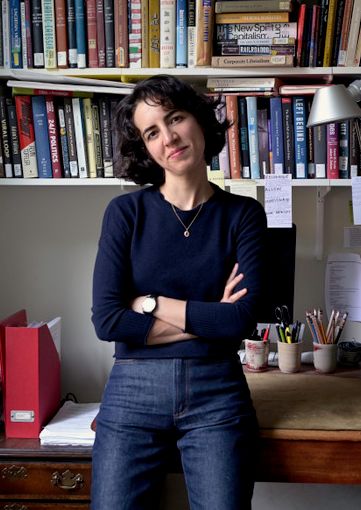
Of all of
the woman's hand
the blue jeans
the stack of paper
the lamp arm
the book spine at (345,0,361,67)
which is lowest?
the stack of paper

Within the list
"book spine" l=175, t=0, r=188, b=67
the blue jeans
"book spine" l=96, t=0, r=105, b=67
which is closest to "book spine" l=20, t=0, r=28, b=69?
"book spine" l=96, t=0, r=105, b=67

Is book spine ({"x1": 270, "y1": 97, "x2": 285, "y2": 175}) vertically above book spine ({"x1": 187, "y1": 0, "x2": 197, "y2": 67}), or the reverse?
book spine ({"x1": 187, "y1": 0, "x2": 197, "y2": 67})

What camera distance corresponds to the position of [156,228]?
1.42 m

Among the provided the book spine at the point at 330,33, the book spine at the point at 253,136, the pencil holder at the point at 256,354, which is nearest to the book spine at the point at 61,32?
the book spine at the point at 253,136

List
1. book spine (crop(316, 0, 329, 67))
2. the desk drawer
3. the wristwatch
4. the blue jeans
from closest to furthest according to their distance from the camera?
the blue jeans < the wristwatch < the desk drawer < book spine (crop(316, 0, 329, 67))

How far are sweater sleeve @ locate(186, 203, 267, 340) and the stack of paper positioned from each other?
0.50 metres

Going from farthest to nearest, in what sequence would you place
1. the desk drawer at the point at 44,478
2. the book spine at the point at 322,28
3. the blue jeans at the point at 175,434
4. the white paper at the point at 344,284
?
1. the white paper at the point at 344,284
2. the book spine at the point at 322,28
3. the desk drawer at the point at 44,478
4. the blue jeans at the point at 175,434

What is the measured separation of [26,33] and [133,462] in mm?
1269

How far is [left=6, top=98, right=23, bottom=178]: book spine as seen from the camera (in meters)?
1.85

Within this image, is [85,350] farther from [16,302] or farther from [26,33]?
[26,33]

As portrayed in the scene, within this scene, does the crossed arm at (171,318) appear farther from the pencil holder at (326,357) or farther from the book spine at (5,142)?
the book spine at (5,142)

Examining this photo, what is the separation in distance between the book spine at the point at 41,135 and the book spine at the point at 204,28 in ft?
1.65

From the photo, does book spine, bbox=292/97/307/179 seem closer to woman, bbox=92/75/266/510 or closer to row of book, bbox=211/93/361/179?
row of book, bbox=211/93/361/179

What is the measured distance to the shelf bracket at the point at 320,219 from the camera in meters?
2.01
